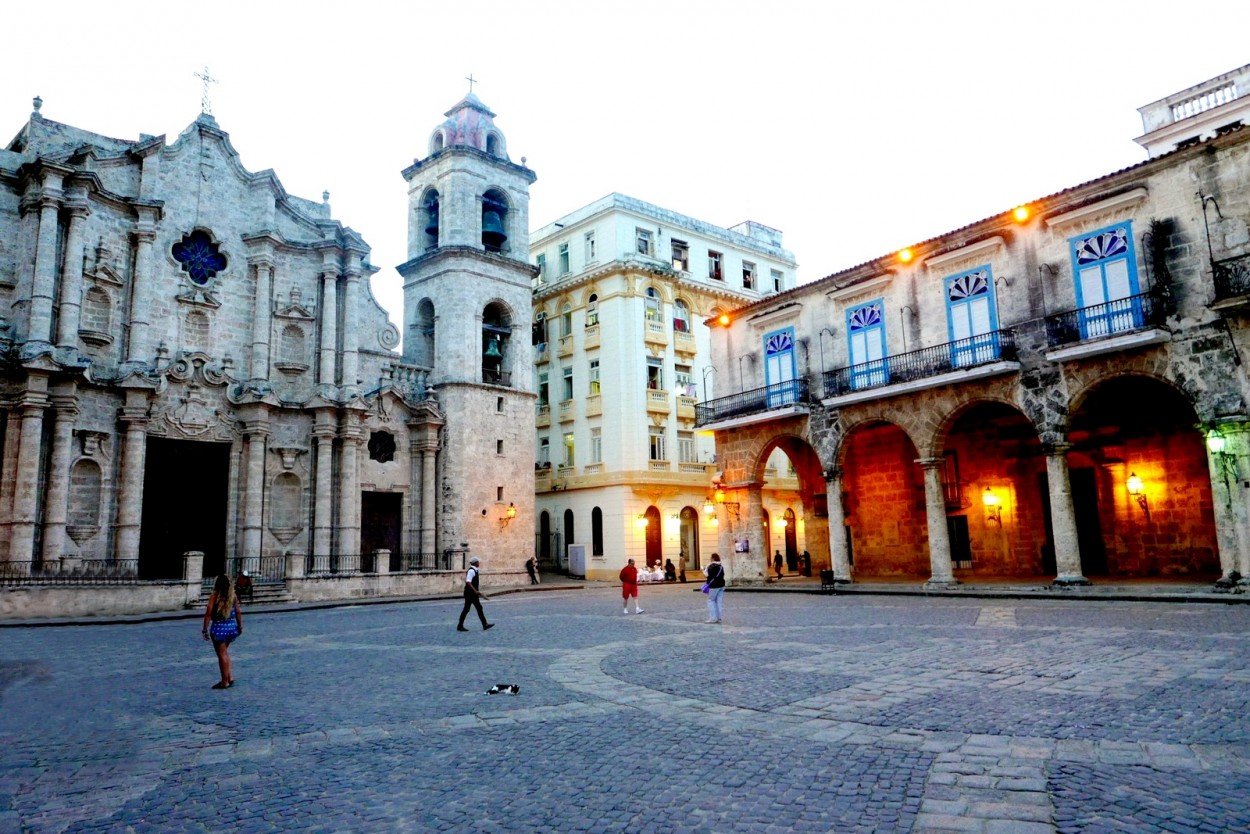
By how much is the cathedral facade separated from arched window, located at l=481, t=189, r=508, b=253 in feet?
0.67

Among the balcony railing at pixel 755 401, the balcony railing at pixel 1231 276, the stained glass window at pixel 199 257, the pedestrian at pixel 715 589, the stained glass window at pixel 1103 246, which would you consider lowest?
the pedestrian at pixel 715 589

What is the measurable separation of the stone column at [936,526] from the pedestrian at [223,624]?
18.4 meters

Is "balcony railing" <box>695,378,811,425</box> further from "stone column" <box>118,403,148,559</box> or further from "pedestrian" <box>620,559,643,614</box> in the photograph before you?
"stone column" <box>118,403,148,559</box>

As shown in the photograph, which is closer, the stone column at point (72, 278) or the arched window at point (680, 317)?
the stone column at point (72, 278)

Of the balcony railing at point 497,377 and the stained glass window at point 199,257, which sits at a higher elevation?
the stained glass window at point 199,257

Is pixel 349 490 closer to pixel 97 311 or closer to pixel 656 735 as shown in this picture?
pixel 97 311

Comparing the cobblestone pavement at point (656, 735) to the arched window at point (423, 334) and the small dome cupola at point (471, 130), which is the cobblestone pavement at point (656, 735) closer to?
the arched window at point (423, 334)

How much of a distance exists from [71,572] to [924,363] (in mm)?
24505

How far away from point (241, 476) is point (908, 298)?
22.6 m

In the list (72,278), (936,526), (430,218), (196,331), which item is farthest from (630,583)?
(430,218)

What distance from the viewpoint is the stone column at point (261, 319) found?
95.2 feet

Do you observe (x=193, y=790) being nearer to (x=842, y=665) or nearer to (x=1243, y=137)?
(x=842, y=665)

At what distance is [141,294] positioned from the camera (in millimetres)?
26547

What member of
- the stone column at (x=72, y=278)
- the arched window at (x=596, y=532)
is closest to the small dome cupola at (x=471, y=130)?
the stone column at (x=72, y=278)
